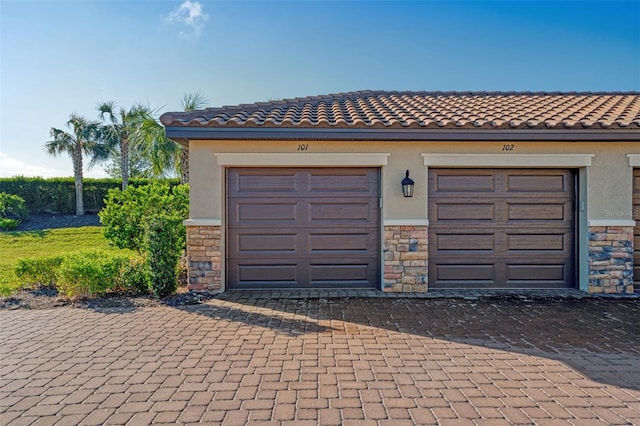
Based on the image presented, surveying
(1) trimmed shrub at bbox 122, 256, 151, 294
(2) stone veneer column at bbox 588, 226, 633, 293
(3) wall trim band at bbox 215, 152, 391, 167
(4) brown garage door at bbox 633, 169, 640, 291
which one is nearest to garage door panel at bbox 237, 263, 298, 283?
(1) trimmed shrub at bbox 122, 256, 151, 294

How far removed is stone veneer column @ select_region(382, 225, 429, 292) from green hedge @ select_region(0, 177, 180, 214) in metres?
13.2

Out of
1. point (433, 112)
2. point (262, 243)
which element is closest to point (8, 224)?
point (262, 243)

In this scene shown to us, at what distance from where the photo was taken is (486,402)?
9.96ft

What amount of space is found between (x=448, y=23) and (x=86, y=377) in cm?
1152

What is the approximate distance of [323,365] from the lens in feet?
12.3

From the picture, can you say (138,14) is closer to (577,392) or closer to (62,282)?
(62,282)

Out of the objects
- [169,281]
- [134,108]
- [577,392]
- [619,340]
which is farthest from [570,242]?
[134,108]

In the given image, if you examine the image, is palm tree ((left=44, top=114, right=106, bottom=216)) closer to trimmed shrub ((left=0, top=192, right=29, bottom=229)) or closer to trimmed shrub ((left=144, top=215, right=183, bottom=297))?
trimmed shrub ((left=0, top=192, right=29, bottom=229))

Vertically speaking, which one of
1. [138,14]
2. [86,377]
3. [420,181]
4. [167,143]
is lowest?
[86,377]

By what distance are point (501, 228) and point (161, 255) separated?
6397 mm

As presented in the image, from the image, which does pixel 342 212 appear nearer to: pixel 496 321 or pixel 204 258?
pixel 204 258

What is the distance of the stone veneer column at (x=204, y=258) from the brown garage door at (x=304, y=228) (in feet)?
1.09

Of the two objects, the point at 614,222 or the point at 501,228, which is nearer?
the point at 614,222

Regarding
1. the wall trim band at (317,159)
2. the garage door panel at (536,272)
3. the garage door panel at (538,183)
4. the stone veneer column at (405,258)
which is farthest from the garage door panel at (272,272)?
the garage door panel at (538,183)
